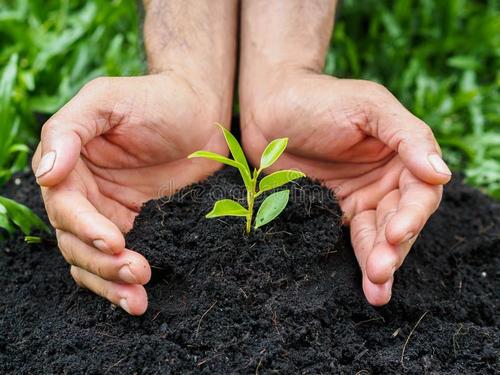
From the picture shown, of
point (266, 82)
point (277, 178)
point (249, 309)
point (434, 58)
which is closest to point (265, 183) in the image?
point (277, 178)

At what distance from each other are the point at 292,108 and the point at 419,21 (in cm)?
201

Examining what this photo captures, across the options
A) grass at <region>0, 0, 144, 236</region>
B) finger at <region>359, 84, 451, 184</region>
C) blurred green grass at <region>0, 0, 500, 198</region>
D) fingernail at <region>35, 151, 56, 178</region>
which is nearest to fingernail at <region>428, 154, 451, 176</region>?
finger at <region>359, 84, 451, 184</region>

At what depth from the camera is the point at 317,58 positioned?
2.57m

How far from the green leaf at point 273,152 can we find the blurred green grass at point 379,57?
4.77 ft

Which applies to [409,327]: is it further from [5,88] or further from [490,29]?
[490,29]

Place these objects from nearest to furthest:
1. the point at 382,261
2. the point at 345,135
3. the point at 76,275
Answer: the point at 382,261 → the point at 76,275 → the point at 345,135

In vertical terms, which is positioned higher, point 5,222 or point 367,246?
point 367,246

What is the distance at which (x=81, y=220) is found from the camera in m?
1.65

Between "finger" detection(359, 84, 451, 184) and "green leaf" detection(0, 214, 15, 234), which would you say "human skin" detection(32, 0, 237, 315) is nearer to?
"green leaf" detection(0, 214, 15, 234)

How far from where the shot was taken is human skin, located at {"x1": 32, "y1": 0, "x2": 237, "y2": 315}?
5.55ft

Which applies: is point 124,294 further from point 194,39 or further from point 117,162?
point 194,39

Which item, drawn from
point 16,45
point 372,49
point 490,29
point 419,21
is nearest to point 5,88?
point 16,45

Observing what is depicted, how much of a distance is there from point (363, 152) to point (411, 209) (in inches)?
16.8

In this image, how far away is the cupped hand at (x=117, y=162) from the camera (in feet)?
5.51
